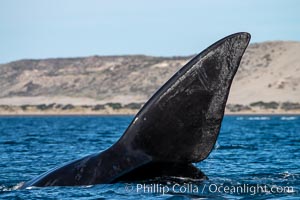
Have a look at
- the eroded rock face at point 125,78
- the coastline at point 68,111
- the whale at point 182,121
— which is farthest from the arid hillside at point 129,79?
the whale at point 182,121

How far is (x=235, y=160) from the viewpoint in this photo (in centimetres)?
1953

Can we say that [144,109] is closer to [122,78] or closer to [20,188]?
[20,188]

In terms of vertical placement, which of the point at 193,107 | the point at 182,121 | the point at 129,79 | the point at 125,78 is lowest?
the point at 182,121

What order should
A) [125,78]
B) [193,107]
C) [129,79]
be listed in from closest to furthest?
[193,107]
[129,79]
[125,78]

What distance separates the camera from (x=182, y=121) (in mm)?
10094

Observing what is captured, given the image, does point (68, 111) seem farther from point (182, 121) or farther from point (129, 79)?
point (182, 121)

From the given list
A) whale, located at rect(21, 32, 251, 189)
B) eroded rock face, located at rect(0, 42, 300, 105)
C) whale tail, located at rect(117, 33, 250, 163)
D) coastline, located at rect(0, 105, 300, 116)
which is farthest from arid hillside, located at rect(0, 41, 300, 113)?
whale tail, located at rect(117, 33, 250, 163)

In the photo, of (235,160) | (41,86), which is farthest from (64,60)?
(235,160)

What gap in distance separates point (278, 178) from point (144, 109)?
4.53 metres

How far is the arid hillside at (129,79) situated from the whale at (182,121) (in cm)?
11791

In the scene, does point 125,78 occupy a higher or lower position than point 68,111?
higher

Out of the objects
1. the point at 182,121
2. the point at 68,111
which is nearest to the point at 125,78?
the point at 68,111

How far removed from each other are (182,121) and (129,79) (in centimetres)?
15482

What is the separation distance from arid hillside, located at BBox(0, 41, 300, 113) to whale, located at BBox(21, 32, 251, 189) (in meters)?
118
